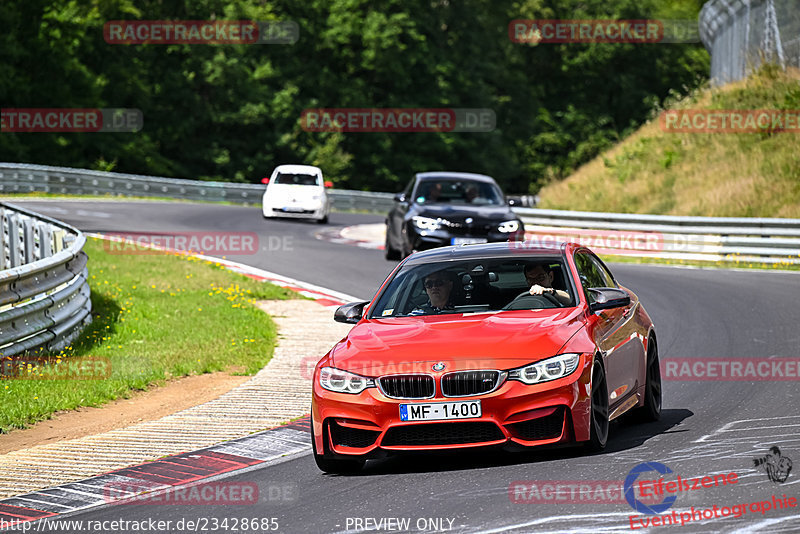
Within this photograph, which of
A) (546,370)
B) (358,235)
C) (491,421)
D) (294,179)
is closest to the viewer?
(491,421)

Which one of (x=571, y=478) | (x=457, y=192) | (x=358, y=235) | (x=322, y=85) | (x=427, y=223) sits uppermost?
(x=322, y=85)

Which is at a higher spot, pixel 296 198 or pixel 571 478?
pixel 571 478

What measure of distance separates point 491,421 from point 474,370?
32 cm

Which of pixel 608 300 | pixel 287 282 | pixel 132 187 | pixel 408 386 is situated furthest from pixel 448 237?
pixel 132 187

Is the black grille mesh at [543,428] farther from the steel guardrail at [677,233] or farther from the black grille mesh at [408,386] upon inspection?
the steel guardrail at [677,233]

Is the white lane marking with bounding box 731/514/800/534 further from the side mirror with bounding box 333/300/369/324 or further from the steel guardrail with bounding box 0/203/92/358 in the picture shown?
the steel guardrail with bounding box 0/203/92/358

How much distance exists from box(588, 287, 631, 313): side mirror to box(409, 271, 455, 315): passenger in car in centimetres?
99

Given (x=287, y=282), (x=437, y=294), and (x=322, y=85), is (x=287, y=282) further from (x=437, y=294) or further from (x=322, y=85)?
(x=322, y=85)

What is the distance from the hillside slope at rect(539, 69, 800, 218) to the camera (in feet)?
102

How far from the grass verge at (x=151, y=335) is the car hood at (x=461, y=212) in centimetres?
315

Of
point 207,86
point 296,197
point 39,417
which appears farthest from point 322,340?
point 207,86

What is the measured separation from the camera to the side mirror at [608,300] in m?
8.79

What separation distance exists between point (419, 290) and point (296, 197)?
2699cm

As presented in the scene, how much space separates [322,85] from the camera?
69438 millimetres
